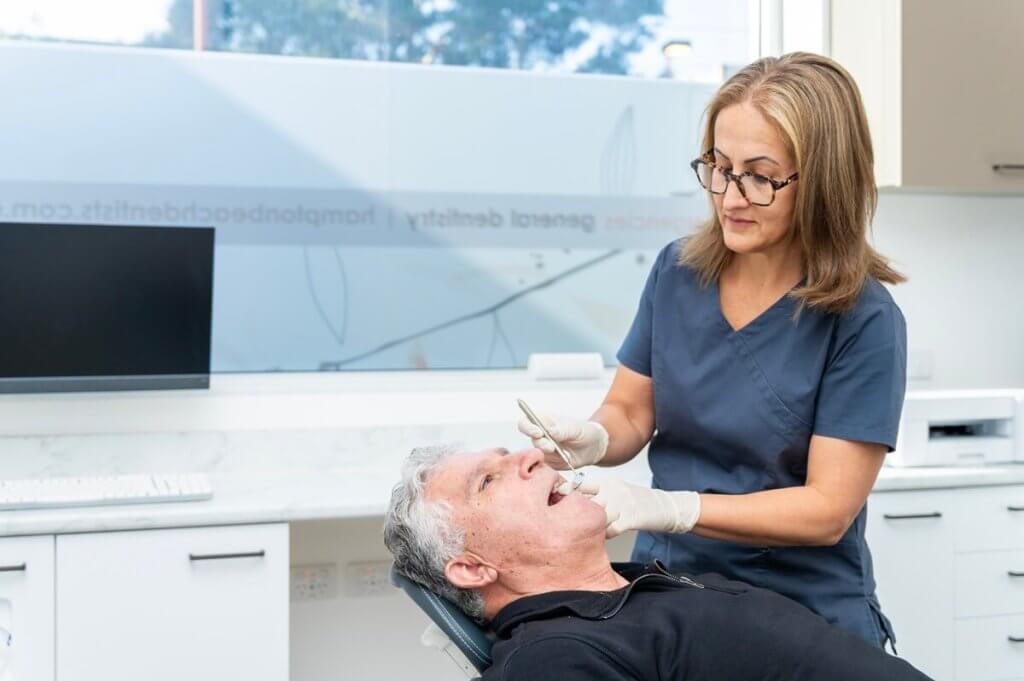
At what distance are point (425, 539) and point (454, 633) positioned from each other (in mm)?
157

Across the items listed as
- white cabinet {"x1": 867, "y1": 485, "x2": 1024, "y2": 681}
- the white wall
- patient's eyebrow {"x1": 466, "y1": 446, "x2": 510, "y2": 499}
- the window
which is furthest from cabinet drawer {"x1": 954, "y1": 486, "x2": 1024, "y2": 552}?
patient's eyebrow {"x1": 466, "y1": 446, "x2": 510, "y2": 499}

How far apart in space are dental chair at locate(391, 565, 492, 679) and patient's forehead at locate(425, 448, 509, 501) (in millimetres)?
140

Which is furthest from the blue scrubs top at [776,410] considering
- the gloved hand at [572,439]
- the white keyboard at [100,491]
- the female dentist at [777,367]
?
the white keyboard at [100,491]

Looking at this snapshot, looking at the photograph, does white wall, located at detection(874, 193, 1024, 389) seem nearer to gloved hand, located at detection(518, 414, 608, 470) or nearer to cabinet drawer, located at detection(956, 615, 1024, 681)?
cabinet drawer, located at detection(956, 615, 1024, 681)

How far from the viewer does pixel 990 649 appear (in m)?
2.80

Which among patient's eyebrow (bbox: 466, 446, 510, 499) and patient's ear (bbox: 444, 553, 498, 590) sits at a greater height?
patient's eyebrow (bbox: 466, 446, 510, 499)

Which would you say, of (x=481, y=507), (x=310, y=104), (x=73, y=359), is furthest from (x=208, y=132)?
(x=481, y=507)

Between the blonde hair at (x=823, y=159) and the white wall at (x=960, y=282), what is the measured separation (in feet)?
5.51

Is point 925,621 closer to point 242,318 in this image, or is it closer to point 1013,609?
point 1013,609

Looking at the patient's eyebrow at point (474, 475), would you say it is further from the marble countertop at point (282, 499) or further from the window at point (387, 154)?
the window at point (387, 154)

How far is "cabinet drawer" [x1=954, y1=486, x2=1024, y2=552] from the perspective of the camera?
2.78m

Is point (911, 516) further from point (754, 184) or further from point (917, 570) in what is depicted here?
point (754, 184)

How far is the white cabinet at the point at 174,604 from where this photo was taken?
228 centimetres

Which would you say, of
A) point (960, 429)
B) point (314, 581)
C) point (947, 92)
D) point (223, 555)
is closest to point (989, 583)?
point (960, 429)
